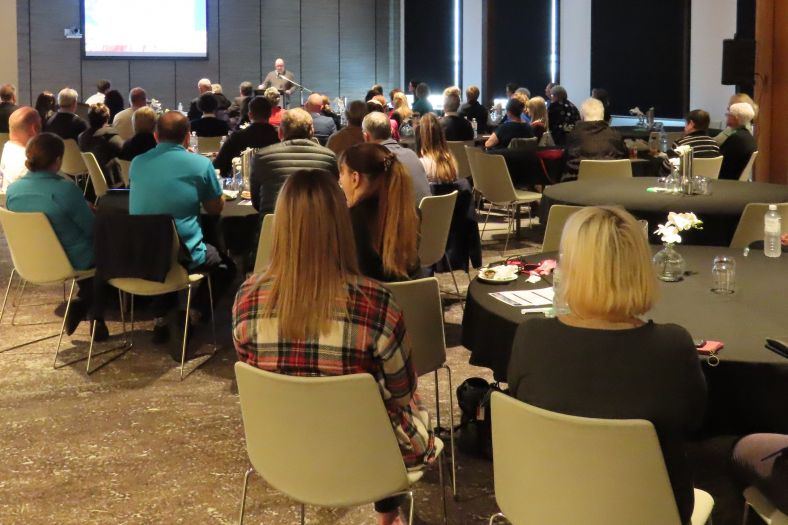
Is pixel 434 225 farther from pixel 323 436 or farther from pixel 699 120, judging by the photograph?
pixel 323 436

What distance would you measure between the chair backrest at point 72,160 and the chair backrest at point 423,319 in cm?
756

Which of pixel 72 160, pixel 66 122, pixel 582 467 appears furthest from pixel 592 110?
pixel 582 467

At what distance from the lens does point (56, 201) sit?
5473mm

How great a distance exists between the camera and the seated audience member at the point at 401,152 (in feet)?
19.0

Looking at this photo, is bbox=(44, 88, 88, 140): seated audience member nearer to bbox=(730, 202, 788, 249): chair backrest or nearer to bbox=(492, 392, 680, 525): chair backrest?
bbox=(730, 202, 788, 249): chair backrest

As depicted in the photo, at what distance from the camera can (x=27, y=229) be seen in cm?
528

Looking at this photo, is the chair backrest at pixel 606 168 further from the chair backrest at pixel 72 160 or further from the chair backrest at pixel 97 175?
the chair backrest at pixel 72 160

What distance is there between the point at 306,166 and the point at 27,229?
155 cm

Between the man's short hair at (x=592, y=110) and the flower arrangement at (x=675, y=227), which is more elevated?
the man's short hair at (x=592, y=110)

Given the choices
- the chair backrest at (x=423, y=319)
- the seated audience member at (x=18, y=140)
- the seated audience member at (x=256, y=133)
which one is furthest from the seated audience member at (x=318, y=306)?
the seated audience member at (x=256, y=133)

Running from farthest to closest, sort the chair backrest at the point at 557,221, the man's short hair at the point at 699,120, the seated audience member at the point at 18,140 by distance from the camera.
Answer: the man's short hair at the point at 699,120, the seated audience member at the point at 18,140, the chair backrest at the point at 557,221

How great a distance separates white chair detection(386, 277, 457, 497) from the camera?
338cm

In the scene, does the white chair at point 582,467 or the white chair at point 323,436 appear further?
the white chair at point 323,436

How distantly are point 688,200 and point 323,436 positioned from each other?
400 centimetres
